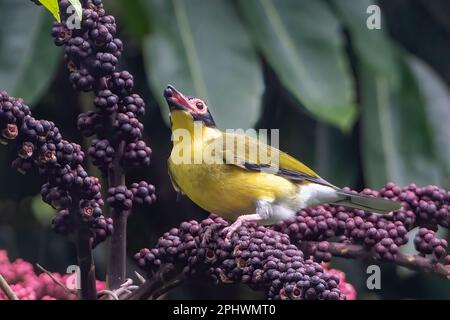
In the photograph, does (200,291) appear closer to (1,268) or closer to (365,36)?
(365,36)

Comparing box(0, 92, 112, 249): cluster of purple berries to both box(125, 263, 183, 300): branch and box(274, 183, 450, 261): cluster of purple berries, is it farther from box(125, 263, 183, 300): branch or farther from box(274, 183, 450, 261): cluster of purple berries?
box(274, 183, 450, 261): cluster of purple berries

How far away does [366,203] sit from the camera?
115cm

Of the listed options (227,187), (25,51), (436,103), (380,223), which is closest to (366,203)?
(380,223)

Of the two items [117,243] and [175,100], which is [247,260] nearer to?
[117,243]

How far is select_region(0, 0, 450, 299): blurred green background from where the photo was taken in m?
1.78

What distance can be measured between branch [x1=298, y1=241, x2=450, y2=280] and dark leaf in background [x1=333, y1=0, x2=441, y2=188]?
0.91m

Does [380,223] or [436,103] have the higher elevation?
[436,103]

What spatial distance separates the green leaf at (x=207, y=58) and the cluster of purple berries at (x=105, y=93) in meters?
0.58

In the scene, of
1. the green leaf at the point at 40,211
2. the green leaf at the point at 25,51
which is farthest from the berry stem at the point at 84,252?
the green leaf at the point at 40,211

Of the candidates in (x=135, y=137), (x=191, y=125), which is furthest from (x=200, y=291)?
(x=135, y=137)

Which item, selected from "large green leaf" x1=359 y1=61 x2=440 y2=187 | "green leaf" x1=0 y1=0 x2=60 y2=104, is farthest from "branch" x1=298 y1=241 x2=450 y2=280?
"large green leaf" x1=359 y1=61 x2=440 y2=187

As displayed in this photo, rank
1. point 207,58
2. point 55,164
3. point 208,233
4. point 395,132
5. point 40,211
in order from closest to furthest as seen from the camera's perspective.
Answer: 1. point 55,164
2. point 208,233
3. point 207,58
4. point 395,132
5. point 40,211

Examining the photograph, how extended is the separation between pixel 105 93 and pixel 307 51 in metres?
0.90

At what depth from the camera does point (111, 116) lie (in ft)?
3.41
